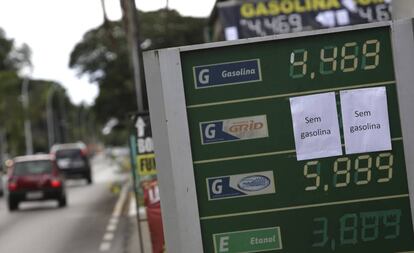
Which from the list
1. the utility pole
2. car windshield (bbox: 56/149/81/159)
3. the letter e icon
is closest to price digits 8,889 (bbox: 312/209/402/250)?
the letter e icon

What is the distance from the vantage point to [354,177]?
6234 mm

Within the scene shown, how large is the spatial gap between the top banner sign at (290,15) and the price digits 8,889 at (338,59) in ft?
59.7

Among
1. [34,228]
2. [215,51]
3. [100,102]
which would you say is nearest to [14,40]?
[100,102]

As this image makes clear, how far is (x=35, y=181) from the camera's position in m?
28.1

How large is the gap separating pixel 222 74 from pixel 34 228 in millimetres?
15804

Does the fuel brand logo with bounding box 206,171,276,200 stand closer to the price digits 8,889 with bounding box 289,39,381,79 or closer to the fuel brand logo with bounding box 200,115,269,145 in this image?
the fuel brand logo with bounding box 200,115,269,145

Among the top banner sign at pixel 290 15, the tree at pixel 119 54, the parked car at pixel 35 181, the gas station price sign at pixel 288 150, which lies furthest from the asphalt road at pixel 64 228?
the tree at pixel 119 54

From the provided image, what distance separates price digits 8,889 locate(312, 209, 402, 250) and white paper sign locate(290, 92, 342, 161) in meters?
0.43

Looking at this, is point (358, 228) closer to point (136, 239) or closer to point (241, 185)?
point (241, 185)

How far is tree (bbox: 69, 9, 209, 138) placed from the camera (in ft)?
196

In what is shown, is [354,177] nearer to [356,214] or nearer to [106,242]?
[356,214]

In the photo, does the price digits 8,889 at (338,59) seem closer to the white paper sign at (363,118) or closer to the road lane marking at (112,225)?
the white paper sign at (363,118)

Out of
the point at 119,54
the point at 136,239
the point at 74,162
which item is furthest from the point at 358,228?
the point at 119,54

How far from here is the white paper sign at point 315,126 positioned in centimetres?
620
